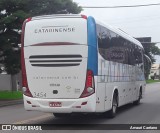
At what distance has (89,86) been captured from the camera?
39.6 feet

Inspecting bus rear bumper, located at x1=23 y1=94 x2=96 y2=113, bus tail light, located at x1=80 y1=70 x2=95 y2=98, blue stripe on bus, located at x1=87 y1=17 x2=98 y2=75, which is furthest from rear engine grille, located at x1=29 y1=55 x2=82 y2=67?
bus rear bumper, located at x1=23 y1=94 x2=96 y2=113

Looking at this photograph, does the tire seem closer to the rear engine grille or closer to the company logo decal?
the rear engine grille

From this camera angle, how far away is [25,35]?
12812mm

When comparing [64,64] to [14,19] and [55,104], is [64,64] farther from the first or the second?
[14,19]

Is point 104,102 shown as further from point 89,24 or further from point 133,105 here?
point 133,105

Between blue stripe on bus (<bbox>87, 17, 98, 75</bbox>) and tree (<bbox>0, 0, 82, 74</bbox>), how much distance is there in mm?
11336

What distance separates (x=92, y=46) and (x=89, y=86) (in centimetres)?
122

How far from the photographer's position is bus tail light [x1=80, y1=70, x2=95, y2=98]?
39.5ft

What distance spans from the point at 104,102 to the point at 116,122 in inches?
36.4

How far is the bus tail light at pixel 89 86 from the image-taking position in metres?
12.0

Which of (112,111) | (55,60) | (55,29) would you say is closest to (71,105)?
(55,60)

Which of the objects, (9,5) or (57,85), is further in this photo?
(9,5)

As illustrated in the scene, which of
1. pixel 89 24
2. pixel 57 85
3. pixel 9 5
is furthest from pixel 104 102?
pixel 9 5

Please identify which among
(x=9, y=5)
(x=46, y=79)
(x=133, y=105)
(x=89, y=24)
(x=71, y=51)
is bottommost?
(x=133, y=105)
